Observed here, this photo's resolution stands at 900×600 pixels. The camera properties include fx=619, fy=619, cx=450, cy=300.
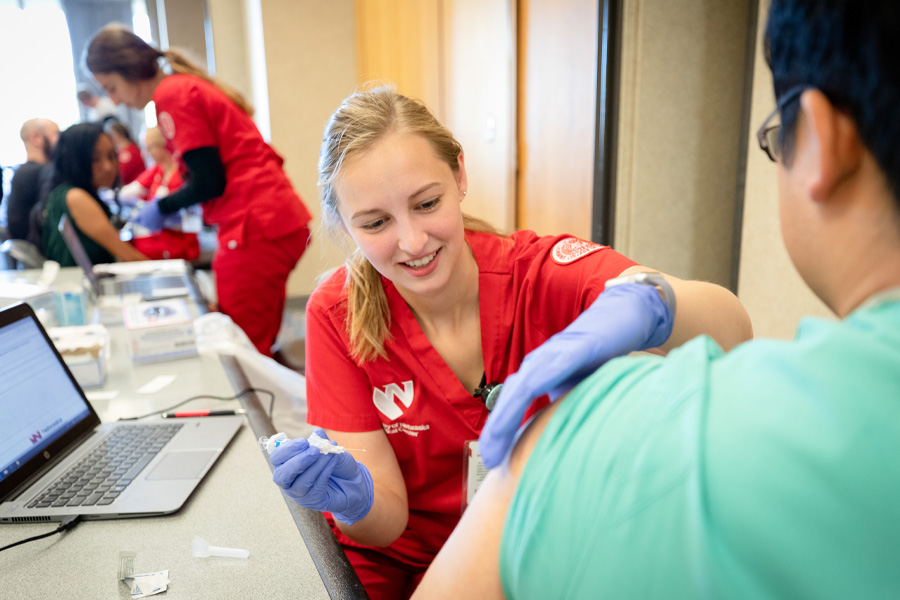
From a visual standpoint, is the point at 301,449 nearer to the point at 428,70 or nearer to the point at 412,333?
the point at 412,333

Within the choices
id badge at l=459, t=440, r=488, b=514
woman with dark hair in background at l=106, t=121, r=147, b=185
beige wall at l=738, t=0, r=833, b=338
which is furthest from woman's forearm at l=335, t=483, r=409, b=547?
woman with dark hair in background at l=106, t=121, r=147, b=185

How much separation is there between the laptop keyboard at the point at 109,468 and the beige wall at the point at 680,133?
174cm

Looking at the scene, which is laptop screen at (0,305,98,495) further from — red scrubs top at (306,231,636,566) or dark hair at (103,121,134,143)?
dark hair at (103,121,134,143)

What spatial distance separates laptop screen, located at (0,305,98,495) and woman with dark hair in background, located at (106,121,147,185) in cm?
475

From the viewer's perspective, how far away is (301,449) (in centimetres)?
83

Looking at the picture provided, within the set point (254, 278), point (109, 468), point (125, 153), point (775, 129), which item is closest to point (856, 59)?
point (775, 129)

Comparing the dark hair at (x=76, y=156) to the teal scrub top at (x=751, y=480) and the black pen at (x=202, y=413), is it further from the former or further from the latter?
the teal scrub top at (x=751, y=480)

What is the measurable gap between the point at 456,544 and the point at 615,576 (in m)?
0.19

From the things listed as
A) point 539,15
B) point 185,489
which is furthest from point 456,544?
point 539,15

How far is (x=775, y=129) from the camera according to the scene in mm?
501

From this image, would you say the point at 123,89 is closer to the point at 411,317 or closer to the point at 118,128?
the point at 411,317

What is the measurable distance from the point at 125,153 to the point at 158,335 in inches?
173

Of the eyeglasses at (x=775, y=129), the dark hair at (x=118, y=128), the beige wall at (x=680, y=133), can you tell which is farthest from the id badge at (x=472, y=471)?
the dark hair at (x=118, y=128)

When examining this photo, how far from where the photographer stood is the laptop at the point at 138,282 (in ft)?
8.02
